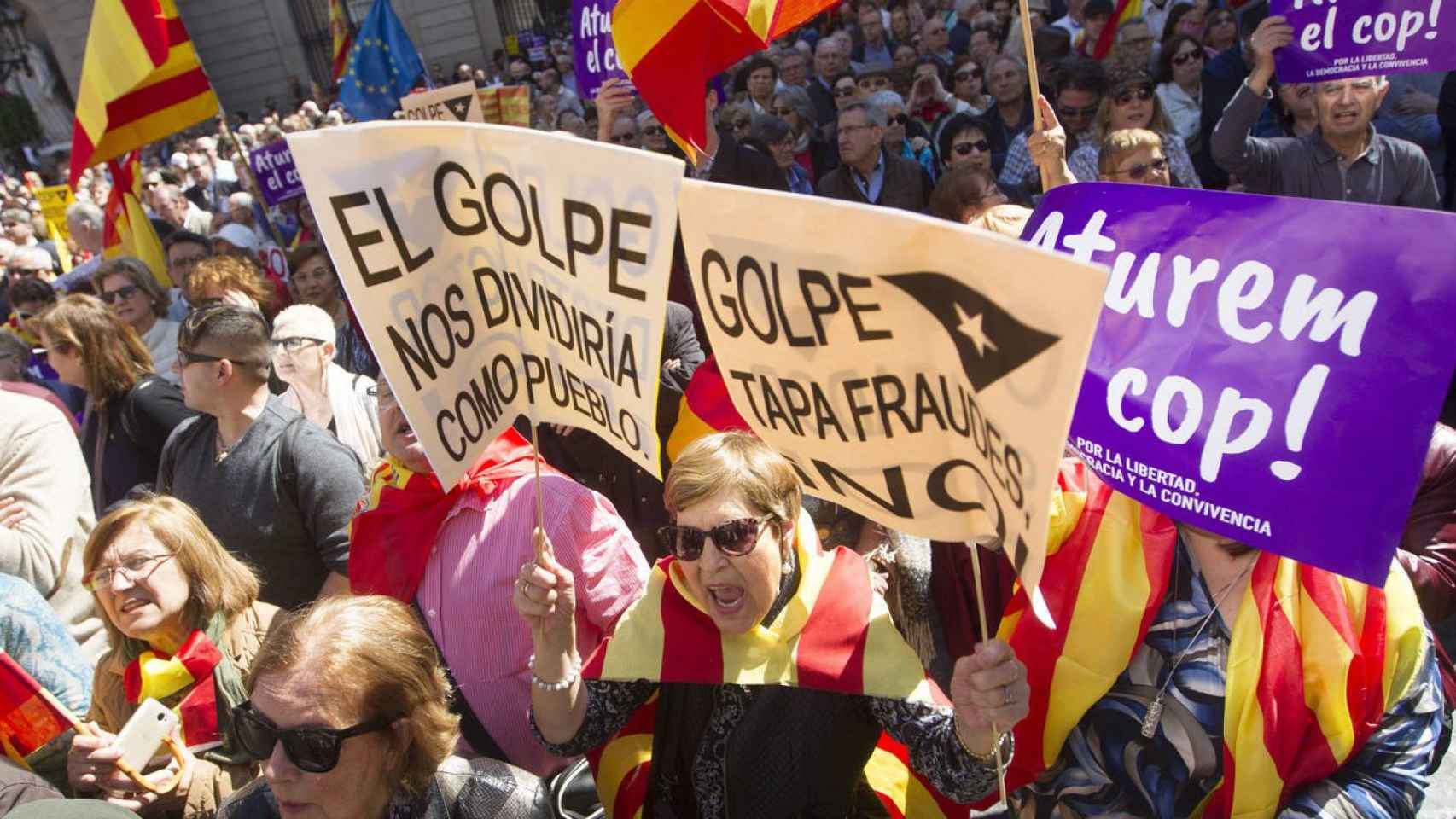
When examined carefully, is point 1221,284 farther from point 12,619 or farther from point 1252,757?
point 12,619

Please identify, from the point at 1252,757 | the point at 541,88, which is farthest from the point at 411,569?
the point at 541,88

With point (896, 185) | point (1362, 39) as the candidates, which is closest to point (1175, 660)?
point (1362, 39)

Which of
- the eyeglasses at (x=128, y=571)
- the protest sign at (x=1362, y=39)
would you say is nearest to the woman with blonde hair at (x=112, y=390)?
the eyeglasses at (x=128, y=571)

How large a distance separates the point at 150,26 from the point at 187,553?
4.40 meters

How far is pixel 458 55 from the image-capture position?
26219mm

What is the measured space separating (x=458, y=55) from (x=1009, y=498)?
26.8 m

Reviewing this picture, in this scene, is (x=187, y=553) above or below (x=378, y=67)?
below

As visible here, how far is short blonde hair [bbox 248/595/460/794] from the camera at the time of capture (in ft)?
6.61

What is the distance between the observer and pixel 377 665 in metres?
2.05

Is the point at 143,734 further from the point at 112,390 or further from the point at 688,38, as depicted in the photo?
the point at 688,38

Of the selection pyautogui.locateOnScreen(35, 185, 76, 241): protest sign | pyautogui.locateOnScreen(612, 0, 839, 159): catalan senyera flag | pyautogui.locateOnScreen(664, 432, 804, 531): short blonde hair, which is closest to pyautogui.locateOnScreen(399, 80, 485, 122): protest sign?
pyautogui.locateOnScreen(612, 0, 839, 159): catalan senyera flag

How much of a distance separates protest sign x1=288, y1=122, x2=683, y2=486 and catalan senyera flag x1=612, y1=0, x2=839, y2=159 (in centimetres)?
164

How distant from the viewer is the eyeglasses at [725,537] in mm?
2119

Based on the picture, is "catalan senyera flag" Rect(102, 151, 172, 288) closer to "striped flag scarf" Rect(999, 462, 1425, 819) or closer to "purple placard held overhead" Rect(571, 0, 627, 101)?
"purple placard held overhead" Rect(571, 0, 627, 101)
